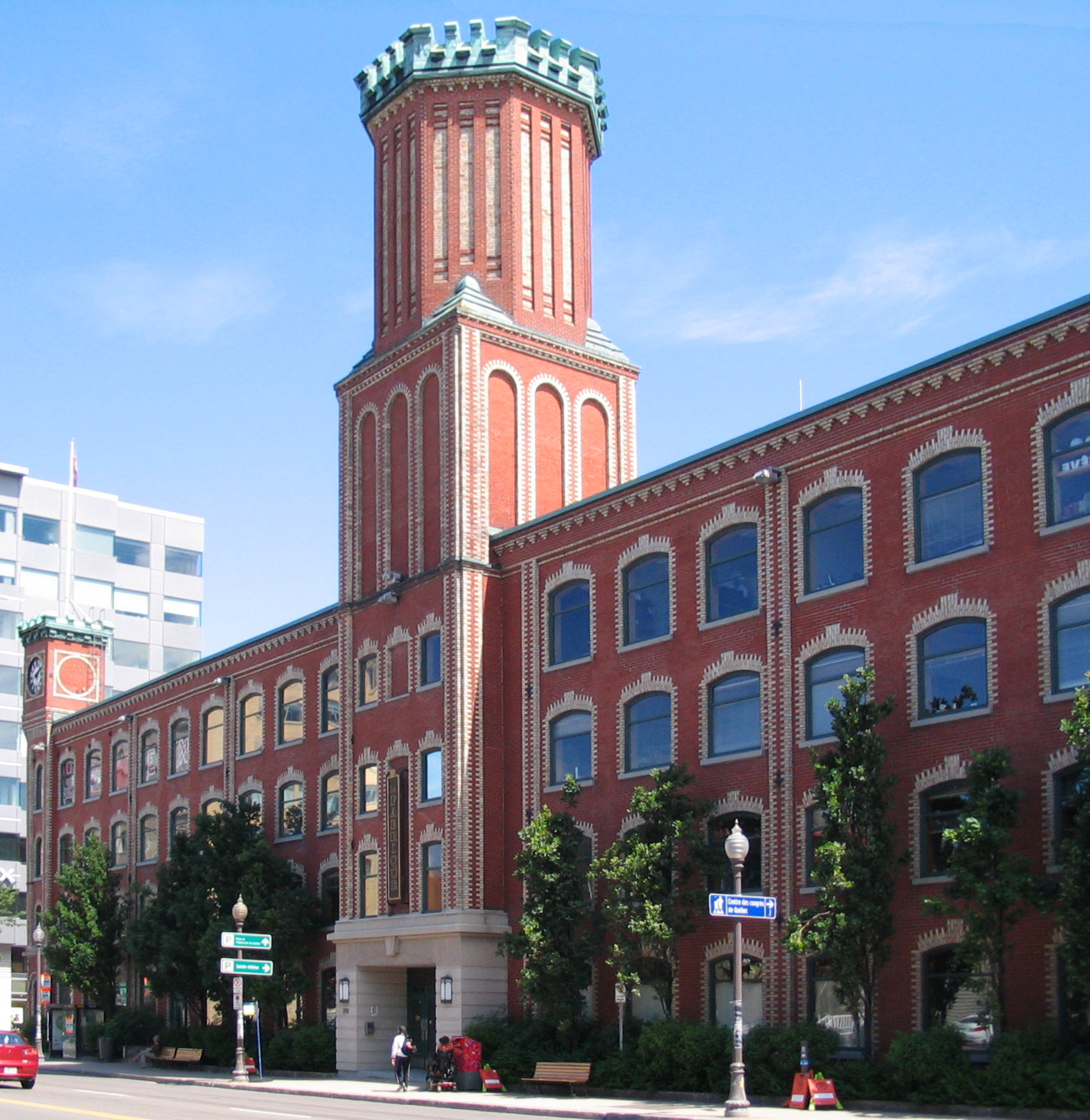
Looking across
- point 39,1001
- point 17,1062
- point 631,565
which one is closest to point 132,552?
point 39,1001

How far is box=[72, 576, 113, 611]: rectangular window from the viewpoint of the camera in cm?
11319

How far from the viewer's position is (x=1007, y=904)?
2688cm

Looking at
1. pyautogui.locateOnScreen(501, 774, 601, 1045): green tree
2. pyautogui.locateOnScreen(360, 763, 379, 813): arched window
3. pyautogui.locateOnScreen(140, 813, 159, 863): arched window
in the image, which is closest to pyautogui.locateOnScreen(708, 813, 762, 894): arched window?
pyautogui.locateOnScreen(501, 774, 601, 1045): green tree

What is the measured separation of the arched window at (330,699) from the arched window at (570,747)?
11.3m

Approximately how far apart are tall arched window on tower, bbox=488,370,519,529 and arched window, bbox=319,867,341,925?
12.5 m

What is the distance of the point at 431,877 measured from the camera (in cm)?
4219

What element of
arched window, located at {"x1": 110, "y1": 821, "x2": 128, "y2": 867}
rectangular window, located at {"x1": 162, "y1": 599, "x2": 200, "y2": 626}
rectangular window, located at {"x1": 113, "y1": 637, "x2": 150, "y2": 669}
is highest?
rectangular window, located at {"x1": 162, "y1": 599, "x2": 200, "y2": 626}

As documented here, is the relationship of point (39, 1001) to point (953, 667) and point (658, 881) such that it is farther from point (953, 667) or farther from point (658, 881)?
point (953, 667)

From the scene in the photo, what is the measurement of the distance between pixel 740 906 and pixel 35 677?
5009 centimetres

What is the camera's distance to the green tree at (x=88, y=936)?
58406 mm

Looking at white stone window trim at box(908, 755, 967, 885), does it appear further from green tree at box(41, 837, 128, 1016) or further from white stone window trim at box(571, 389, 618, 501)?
green tree at box(41, 837, 128, 1016)

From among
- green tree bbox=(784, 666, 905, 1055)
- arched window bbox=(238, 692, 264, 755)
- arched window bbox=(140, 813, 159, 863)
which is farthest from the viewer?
arched window bbox=(140, 813, 159, 863)

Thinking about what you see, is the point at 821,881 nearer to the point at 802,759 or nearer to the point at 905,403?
the point at 802,759

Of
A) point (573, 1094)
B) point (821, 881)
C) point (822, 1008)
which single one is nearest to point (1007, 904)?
point (821, 881)
